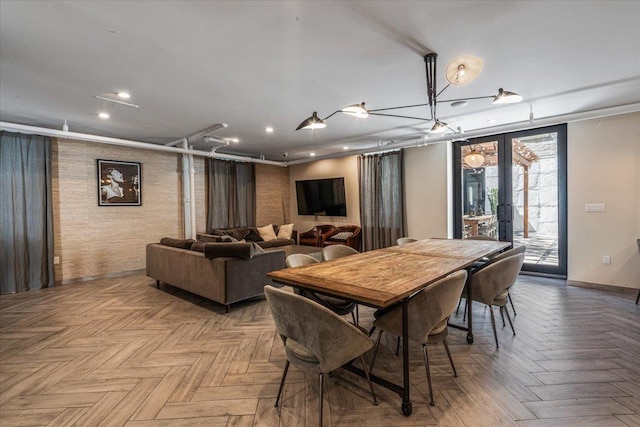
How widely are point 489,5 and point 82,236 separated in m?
6.33

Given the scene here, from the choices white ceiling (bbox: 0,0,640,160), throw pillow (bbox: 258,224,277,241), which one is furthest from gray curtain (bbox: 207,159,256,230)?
white ceiling (bbox: 0,0,640,160)

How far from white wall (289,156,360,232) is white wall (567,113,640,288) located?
12.9 feet

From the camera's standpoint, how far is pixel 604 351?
2533 mm

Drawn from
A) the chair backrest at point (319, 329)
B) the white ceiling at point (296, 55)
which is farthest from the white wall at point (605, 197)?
the chair backrest at point (319, 329)

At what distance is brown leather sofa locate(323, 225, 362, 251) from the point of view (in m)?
6.66

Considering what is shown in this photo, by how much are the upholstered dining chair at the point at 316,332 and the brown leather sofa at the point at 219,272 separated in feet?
6.80

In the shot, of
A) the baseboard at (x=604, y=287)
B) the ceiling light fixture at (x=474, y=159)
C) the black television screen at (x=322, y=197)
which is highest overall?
the ceiling light fixture at (x=474, y=159)

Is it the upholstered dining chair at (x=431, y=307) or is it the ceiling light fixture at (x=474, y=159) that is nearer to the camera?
the upholstered dining chair at (x=431, y=307)

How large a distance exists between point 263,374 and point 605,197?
16.9 feet

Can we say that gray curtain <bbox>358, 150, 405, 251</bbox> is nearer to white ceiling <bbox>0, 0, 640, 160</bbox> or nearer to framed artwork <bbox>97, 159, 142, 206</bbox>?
white ceiling <bbox>0, 0, 640, 160</bbox>

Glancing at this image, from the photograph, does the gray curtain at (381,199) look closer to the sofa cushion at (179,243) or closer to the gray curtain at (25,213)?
the sofa cushion at (179,243)

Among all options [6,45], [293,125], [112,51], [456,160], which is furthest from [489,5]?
[456,160]

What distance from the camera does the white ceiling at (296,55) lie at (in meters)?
2.00

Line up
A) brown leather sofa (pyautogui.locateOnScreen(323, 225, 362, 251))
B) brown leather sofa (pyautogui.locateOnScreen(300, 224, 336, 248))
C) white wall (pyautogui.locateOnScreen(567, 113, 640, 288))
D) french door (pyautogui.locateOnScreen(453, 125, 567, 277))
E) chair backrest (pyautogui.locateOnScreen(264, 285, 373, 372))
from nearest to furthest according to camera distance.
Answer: chair backrest (pyautogui.locateOnScreen(264, 285, 373, 372)) < white wall (pyautogui.locateOnScreen(567, 113, 640, 288)) < french door (pyautogui.locateOnScreen(453, 125, 567, 277)) < brown leather sofa (pyautogui.locateOnScreen(323, 225, 362, 251)) < brown leather sofa (pyautogui.locateOnScreen(300, 224, 336, 248))
